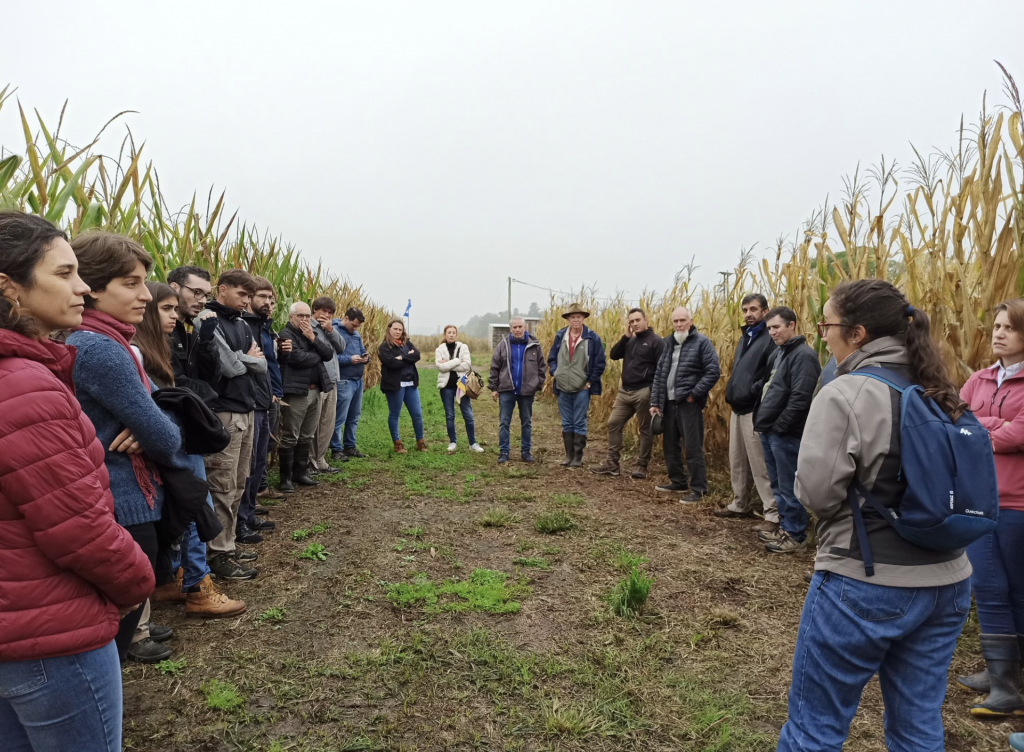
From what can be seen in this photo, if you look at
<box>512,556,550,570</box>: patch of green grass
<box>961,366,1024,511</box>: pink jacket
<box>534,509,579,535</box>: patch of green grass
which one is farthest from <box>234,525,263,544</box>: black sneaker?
<box>961,366,1024,511</box>: pink jacket

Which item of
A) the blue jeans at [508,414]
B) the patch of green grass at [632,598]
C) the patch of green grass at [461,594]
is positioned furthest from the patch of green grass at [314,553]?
the blue jeans at [508,414]

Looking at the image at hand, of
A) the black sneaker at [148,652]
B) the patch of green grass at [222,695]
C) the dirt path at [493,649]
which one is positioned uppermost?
the black sneaker at [148,652]

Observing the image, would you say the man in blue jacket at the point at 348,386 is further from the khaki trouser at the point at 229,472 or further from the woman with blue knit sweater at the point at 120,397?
the woman with blue knit sweater at the point at 120,397

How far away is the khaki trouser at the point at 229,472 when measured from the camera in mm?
3875

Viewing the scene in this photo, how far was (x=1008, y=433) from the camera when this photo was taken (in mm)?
2688

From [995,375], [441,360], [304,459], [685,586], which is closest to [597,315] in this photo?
[441,360]

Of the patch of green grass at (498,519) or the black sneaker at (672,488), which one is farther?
the black sneaker at (672,488)

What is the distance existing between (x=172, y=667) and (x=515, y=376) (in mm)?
5430

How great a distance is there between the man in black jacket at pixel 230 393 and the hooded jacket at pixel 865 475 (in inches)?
137

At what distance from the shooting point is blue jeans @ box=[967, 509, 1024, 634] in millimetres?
2689

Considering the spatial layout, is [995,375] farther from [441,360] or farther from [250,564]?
[441,360]

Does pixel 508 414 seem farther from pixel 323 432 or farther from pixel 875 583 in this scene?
pixel 875 583

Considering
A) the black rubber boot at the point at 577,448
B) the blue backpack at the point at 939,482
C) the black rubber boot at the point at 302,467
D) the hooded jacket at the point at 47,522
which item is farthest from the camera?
the black rubber boot at the point at 577,448

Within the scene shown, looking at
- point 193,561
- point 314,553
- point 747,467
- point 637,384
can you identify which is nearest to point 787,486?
point 747,467
